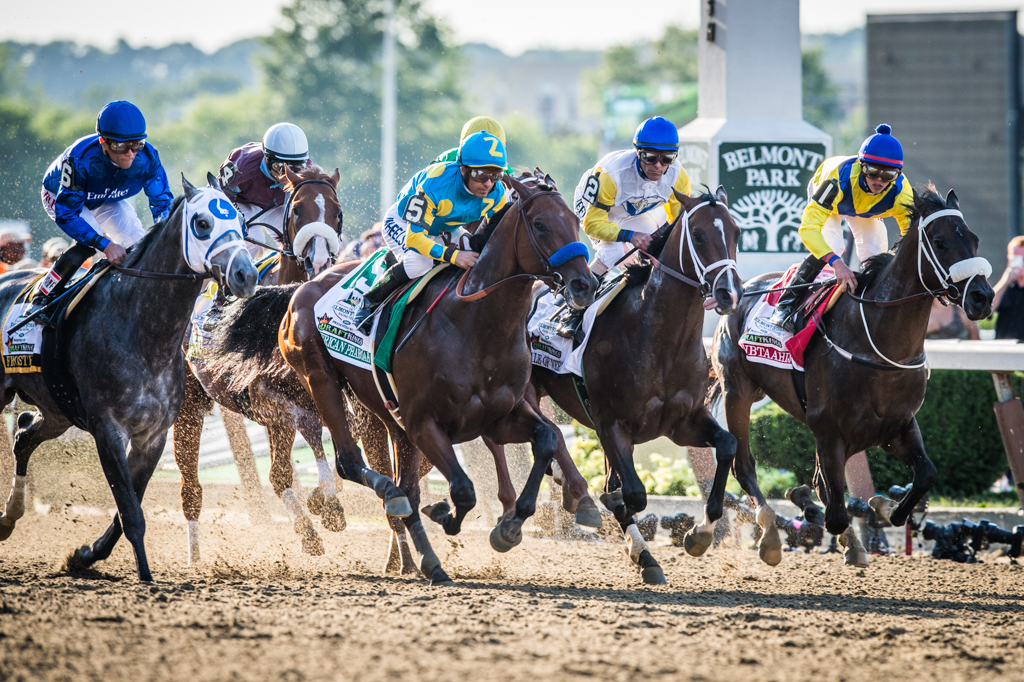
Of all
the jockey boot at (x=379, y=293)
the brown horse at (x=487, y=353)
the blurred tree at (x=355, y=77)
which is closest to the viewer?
the brown horse at (x=487, y=353)

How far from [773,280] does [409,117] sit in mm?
37391

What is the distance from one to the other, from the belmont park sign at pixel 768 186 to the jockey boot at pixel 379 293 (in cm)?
378

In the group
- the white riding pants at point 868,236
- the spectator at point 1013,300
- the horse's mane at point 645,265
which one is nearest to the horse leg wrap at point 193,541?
the horse's mane at point 645,265

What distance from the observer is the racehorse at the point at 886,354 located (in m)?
5.50

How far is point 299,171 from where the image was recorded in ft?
22.5

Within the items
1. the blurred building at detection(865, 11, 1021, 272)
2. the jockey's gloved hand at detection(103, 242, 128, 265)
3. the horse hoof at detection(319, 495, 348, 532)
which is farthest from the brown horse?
the blurred building at detection(865, 11, 1021, 272)

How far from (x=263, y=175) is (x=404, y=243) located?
6.68 feet

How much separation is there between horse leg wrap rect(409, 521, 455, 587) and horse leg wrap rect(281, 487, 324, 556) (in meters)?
1.26

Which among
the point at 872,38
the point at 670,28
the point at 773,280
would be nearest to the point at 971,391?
the point at 773,280

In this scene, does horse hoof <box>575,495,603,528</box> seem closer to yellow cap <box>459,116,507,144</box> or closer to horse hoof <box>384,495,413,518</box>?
horse hoof <box>384,495,413,518</box>

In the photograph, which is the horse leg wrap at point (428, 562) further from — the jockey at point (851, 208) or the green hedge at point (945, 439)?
the green hedge at point (945, 439)

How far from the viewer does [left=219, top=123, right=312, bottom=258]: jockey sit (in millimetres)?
6914

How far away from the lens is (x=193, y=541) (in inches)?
267

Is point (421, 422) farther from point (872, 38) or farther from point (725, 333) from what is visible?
point (872, 38)
